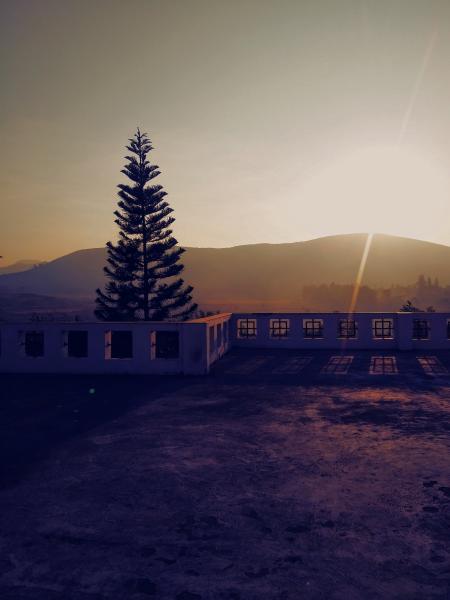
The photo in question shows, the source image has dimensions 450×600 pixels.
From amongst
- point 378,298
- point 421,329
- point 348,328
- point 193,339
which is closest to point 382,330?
point 348,328

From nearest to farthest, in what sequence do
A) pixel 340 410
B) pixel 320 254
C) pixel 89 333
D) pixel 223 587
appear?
pixel 223 587 < pixel 340 410 < pixel 89 333 < pixel 320 254

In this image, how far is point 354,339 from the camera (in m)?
22.3

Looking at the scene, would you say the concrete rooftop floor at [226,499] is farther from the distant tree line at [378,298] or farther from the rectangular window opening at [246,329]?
the distant tree line at [378,298]

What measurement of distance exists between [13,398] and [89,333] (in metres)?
4.29

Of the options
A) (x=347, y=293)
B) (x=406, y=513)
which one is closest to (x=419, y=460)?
(x=406, y=513)

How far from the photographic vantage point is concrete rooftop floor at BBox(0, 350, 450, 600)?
4.03 metres

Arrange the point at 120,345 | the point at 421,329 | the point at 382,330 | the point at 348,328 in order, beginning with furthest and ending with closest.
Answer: the point at 120,345 → the point at 348,328 → the point at 382,330 → the point at 421,329

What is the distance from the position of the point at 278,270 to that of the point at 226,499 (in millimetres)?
121991

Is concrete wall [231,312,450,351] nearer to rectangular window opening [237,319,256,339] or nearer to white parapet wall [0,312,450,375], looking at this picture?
white parapet wall [0,312,450,375]

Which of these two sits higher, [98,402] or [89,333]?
[89,333]

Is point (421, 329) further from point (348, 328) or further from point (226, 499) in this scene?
point (226, 499)

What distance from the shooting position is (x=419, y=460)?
22.7 ft

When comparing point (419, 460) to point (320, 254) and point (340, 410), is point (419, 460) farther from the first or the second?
point (320, 254)

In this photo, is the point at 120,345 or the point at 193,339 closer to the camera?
the point at 193,339
